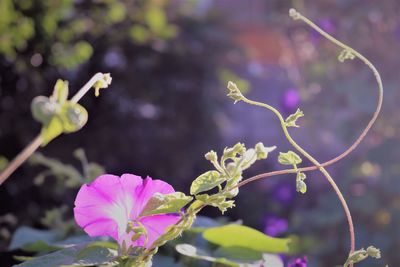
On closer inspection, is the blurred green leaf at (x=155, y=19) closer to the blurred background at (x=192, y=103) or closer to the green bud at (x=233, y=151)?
the blurred background at (x=192, y=103)

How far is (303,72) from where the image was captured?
283cm

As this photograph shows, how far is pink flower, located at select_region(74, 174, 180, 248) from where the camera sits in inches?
23.0

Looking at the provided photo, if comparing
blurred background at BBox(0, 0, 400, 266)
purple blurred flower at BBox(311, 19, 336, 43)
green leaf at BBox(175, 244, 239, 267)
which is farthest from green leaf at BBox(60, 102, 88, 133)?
purple blurred flower at BBox(311, 19, 336, 43)

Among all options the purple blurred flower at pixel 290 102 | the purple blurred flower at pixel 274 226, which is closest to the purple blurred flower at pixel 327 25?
the purple blurred flower at pixel 290 102

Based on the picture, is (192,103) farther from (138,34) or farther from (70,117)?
(70,117)

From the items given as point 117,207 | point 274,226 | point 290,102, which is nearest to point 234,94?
point 117,207

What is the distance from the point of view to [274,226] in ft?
6.43

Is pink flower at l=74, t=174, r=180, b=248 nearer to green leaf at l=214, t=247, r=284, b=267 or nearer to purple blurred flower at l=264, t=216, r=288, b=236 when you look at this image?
green leaf at l=214, t=247, r=284, b=267

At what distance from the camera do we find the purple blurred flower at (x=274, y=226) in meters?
1.69

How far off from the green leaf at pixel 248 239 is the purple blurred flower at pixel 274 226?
0.77m

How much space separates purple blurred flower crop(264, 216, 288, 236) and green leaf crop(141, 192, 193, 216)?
3.34ft

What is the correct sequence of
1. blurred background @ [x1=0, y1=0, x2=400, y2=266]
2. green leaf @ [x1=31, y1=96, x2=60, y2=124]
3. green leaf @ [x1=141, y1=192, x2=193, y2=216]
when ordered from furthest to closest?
1. blurred background @ [x1=0, y1=0, x2=400, y2=266]
2. green leaf @ [x1=141, y1=192, x2=193, y2=216]
3. green leaf @ [x1=31, y1=96, x2=60, y2=124]

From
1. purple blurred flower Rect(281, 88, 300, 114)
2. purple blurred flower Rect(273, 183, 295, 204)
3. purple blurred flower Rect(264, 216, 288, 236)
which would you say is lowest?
purple blurred flower Rect(264, 216, 288, 236)

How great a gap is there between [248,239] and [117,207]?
0.22 m
